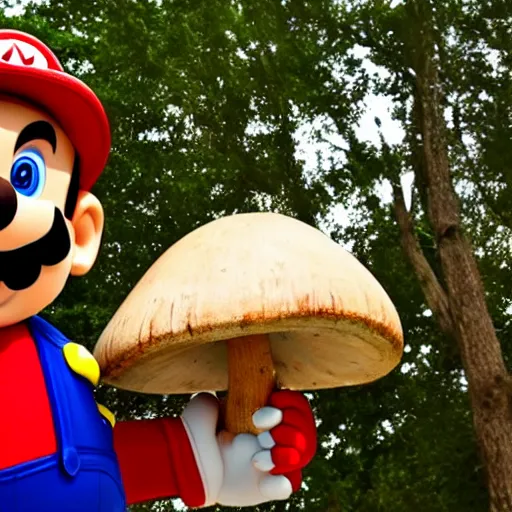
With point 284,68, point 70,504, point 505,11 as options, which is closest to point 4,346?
point 70,504

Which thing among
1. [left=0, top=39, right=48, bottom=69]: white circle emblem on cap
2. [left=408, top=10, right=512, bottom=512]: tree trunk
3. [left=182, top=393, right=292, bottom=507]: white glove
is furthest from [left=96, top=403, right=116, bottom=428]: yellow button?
[left=408, top=10, right=512, bottom=512]: tree trunk

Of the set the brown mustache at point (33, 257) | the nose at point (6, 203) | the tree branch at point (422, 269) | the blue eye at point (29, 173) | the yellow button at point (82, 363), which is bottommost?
the yellow button at point (82, 363)

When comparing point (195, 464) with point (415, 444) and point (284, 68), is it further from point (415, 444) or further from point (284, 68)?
point (284, 68)

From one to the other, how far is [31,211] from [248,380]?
0.70 metres

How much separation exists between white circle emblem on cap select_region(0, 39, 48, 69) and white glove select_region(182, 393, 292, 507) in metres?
0.97

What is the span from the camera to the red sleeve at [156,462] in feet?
6.57

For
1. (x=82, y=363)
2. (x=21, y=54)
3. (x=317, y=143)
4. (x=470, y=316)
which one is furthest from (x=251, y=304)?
(x=317, y=143)

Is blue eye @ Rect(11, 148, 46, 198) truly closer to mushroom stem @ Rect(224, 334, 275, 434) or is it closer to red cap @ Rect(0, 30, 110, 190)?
red cap @ Rect(0, 30, 110, 190)

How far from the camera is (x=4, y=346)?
1811 millimetres

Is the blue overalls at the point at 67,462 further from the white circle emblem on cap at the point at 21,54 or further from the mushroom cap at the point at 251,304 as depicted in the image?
the white circle emblem on cap at the point at 21,54

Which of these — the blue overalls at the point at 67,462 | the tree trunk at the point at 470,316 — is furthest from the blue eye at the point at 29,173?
the tree trunk at the point at 470,316

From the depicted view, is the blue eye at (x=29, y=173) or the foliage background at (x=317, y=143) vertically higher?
the foliage background at (x=317, y=143)

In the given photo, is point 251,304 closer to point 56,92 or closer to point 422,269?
point 56,92

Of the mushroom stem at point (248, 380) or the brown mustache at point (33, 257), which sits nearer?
the brown mustache at point (33, 257)
